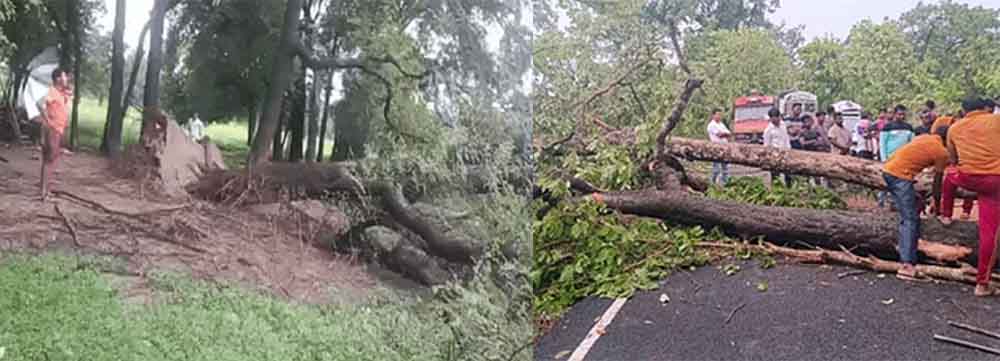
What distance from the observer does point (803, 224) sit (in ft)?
6.61

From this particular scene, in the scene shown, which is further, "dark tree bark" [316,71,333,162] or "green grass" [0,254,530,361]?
"dark tree bark" [316,71,333,162]

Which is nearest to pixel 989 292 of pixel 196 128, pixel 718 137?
pixel 718 137

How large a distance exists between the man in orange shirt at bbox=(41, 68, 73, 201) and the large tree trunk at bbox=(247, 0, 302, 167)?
373 millimetres

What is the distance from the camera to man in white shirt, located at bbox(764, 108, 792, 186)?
77.7 inches

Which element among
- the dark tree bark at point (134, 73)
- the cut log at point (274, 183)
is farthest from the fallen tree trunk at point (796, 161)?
the dark tree bark at point (134, 73)

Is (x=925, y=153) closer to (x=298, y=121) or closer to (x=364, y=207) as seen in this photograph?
(x=364, y=207)

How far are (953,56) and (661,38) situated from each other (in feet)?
2.59

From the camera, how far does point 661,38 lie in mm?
2215

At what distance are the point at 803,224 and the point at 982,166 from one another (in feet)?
1.56

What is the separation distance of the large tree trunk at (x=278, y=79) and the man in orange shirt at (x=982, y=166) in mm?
1537

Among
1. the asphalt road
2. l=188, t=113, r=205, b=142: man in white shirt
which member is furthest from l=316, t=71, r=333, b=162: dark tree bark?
the asphalt road

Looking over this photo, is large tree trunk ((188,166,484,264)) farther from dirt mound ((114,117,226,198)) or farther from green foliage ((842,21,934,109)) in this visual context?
green foliage ((842,21,934,109))

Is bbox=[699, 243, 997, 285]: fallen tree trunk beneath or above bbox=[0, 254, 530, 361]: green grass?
above

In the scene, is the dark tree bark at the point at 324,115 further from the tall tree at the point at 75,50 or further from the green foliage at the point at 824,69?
the green foliage at the point at 824,69
